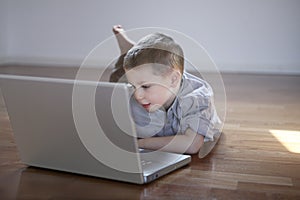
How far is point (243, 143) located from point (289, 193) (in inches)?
18.7

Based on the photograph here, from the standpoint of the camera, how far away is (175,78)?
1.47 metres

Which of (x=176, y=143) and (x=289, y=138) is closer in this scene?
(x=176, y=143)

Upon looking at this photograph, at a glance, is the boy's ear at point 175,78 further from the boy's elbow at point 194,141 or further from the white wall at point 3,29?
the white wall at point 3,29

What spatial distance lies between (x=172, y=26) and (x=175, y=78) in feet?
7.76

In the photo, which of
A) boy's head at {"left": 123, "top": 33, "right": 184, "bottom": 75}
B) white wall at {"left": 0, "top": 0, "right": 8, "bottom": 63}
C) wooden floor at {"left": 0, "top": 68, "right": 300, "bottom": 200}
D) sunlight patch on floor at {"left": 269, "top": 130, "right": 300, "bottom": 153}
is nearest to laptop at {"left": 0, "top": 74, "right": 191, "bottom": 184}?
wooden floor at {"left": 0, "top": 68, "right": 300, "bottom": 200}

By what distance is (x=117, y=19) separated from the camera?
12.8 ft

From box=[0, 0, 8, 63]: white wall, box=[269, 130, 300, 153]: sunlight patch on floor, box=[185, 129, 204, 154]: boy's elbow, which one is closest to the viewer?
box=[185, 129, 204, 154]: boy's elbow

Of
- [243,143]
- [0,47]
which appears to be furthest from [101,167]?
[0,47]

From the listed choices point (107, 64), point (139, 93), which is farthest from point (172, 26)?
point (139, 93)

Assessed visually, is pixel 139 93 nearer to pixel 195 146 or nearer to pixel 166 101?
pixel 166 101

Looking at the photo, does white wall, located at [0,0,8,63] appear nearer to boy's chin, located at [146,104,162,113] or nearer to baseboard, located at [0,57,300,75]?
baseboard, located at [0,57,300,75]

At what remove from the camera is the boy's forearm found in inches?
57.1

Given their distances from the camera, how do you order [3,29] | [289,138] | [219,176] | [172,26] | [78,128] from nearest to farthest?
[78,128] < [219,176] < [289,138] < [172,26] < [3,29]

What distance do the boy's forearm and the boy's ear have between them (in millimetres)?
155
